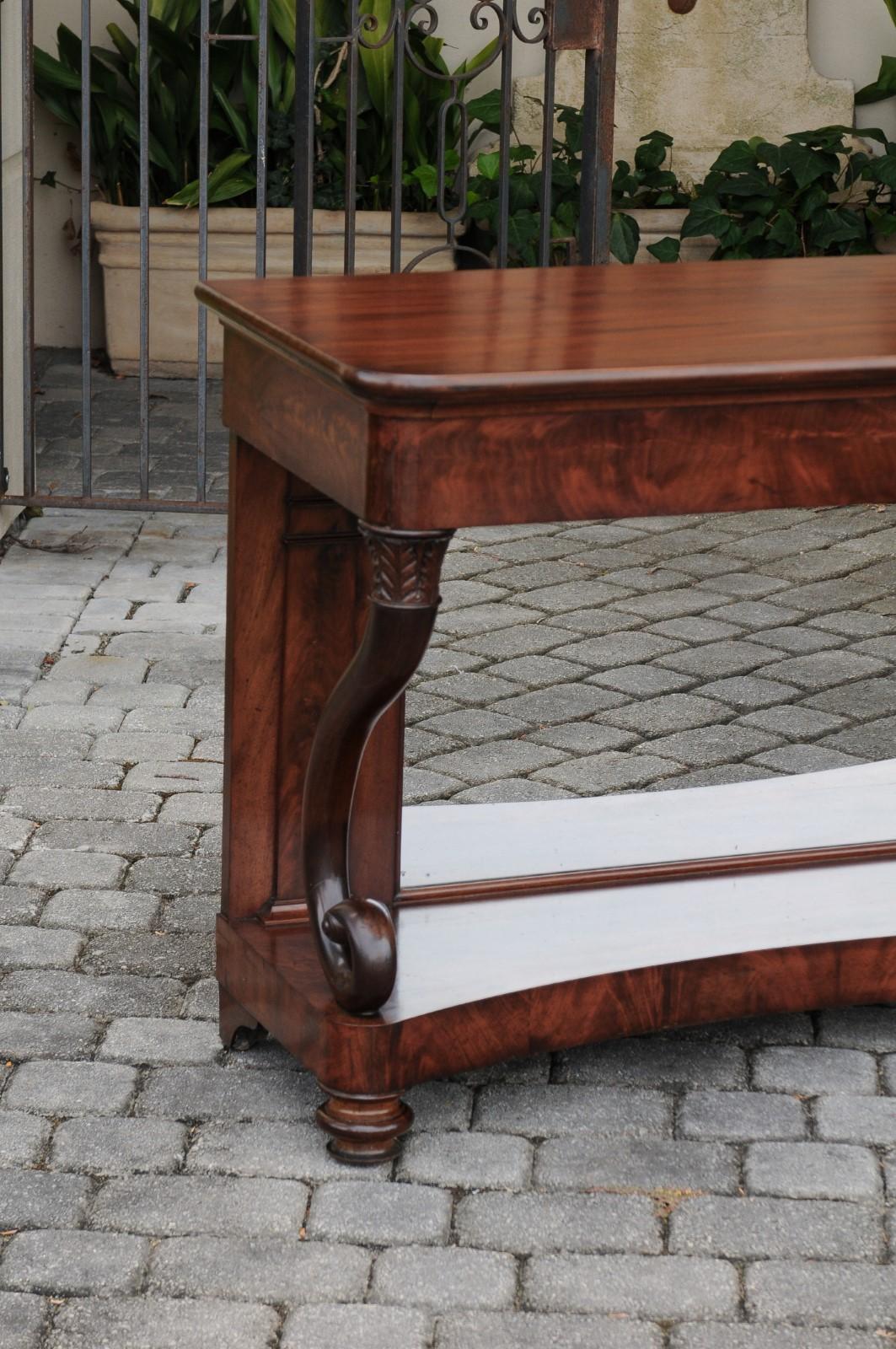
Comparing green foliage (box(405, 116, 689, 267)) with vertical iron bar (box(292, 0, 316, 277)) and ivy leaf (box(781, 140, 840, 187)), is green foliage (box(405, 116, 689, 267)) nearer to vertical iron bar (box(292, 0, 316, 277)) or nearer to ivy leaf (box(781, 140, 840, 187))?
ivy leaf (box(781, 140, 840, 187))

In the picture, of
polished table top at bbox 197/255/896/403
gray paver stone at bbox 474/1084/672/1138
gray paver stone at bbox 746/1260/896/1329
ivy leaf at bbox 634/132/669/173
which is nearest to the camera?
polished table top at bbox 197/255/896/403

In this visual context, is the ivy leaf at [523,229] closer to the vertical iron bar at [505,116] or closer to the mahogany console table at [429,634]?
the vertical iron bar at [505,116]

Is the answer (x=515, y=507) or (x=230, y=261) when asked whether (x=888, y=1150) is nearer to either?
(x=515, y=507)

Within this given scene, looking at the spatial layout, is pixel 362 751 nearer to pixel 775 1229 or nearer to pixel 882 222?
pixel 775 1229

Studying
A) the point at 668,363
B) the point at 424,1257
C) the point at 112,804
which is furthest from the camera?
the point at 112,804

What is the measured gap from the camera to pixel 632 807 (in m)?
3.01

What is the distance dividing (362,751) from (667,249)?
521 cm

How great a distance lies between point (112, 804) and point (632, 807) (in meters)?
1.00

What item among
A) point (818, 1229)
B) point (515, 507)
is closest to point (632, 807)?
point (818, 1229)

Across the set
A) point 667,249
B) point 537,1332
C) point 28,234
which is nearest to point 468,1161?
point 537,1332

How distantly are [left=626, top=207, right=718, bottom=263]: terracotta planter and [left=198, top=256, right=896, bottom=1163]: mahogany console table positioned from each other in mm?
4488

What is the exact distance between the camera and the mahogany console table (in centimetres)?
194

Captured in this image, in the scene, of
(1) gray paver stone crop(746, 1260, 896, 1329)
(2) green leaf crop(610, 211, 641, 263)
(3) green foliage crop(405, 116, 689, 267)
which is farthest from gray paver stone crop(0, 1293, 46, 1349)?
(2) green leaf crop(610, 211, 641, 263)

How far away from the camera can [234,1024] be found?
2.54 metres
